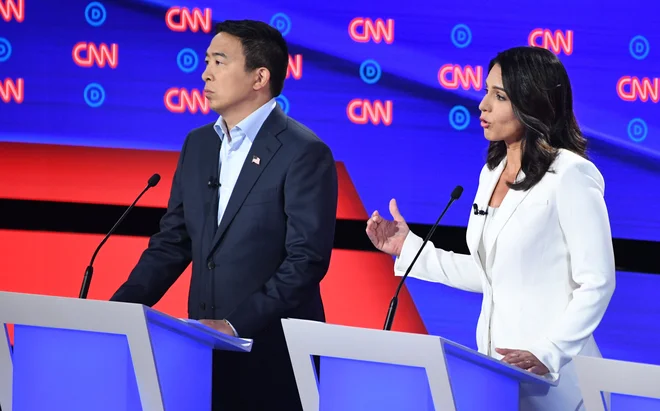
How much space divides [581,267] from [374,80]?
6.52 feet

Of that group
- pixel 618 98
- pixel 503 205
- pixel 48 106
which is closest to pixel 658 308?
pixel 618 98

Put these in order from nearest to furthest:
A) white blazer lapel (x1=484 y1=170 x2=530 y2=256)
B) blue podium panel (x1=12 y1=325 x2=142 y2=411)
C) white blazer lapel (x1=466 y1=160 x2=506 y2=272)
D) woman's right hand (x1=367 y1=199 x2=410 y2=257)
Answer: blue podium panel (x1=12 y1=325 x2=142 y2=411)
white blazer lapel (x1=484 y1=170 x2=530 y2=256)
white blazer lapel (x1=466 y1=160 x2=506 y2=272)
woman's right hand (x1=367 y1=199 x2=410 y2=257)

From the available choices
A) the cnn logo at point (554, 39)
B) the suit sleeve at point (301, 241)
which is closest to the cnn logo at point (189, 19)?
the cnn logo at point (554, 39)

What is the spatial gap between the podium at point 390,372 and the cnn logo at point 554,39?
7.57 ft

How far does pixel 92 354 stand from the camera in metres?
2.29

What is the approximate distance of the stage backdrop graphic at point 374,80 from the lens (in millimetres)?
4340

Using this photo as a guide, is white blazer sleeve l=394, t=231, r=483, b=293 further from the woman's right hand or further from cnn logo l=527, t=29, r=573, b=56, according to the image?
cnn logo l=527, t=29, r=573, b=56

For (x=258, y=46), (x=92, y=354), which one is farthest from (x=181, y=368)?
(x=258, y=46)

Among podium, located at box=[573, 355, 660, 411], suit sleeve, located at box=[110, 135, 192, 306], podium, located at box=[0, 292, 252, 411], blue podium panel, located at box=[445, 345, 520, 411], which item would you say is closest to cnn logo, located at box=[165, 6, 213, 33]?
suit sleeve, located at box=[110, 135, 192, 306]

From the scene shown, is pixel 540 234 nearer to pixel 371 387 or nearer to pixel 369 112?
pixel 371 387

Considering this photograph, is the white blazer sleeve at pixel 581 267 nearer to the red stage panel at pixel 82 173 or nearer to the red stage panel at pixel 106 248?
the red stage panel at pixel 106 248

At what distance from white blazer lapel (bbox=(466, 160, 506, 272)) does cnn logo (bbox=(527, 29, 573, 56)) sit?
1510 millimetres

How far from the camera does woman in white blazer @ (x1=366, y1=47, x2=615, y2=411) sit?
2598mm

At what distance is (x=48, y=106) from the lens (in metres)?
4.55
